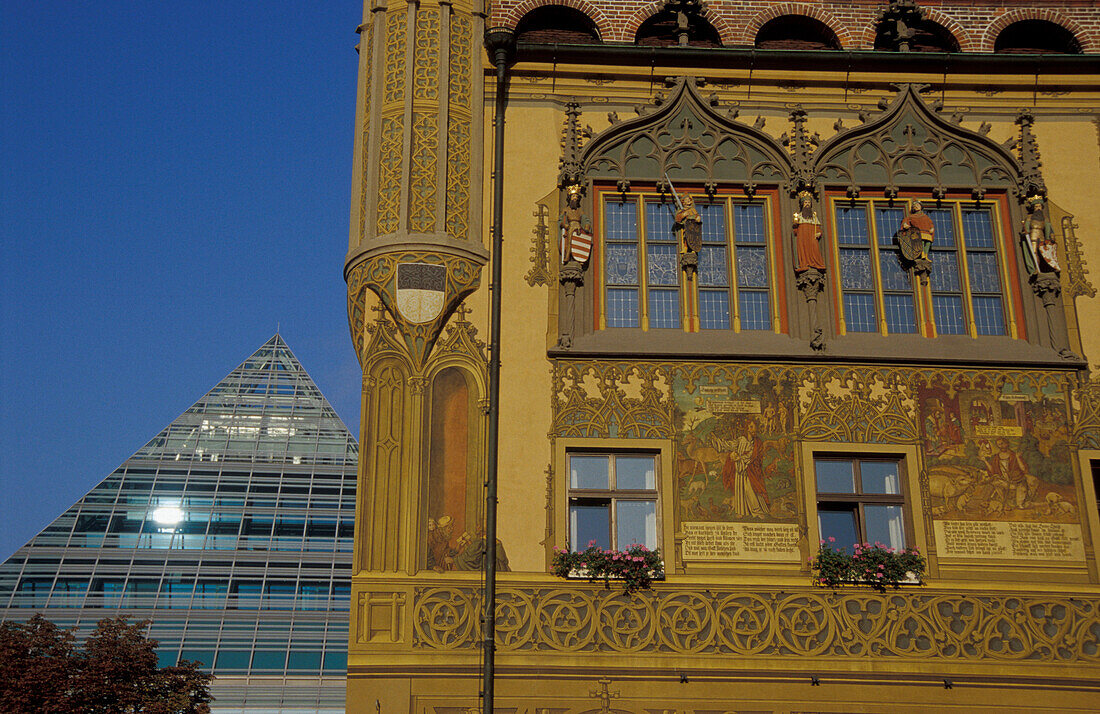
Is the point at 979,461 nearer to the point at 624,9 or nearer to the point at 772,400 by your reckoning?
the point at 772,400

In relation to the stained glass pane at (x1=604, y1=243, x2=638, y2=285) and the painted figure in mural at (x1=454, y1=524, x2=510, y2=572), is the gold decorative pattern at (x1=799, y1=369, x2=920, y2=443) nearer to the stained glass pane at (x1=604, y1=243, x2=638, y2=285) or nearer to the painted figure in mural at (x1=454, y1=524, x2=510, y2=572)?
the stained glass pane at (x1=604, y1=243, x2=638, y2=285)

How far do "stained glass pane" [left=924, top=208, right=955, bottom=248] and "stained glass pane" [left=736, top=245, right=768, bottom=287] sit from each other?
2841 mm

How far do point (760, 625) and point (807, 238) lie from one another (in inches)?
240

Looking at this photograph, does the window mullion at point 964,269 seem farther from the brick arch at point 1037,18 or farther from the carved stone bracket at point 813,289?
the brick arch at point 1037,18

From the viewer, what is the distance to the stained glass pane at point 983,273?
19.4m

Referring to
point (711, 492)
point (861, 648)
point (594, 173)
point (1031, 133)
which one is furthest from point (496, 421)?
point (1031, 133)

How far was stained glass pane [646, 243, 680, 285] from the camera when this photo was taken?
1912 cm

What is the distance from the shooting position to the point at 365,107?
20062mm

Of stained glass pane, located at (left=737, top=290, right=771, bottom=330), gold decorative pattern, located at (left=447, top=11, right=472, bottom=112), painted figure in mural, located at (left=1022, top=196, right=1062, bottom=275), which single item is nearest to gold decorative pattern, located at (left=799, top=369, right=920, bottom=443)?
stained glass pane, located at (left=737, top=290, right=771, bottom=330)

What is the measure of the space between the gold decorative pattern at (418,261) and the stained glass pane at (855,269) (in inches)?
227

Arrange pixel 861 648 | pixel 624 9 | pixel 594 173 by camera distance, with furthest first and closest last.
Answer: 1. pixel 624 9
2. pixel 594 173
3. pixel 861 648

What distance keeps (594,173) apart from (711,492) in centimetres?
554

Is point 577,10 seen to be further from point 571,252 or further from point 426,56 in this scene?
point 571,252

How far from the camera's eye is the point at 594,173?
64.3ft
